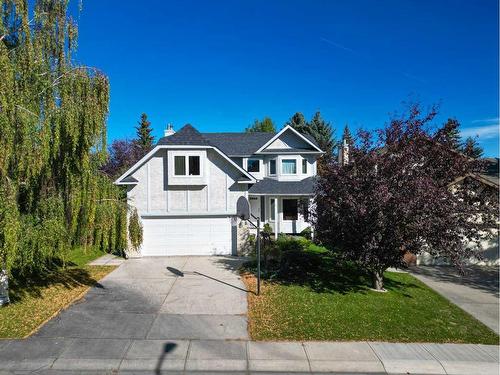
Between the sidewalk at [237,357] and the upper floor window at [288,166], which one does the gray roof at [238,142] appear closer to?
the upper floor window at [288,166]

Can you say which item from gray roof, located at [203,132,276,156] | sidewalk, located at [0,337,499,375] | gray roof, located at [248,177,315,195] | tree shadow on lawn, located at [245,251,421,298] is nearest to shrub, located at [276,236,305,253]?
tree shadow on lawn, located at [245,251,421,298]

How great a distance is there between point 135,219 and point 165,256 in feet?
7.84

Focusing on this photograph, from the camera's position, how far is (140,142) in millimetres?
46125

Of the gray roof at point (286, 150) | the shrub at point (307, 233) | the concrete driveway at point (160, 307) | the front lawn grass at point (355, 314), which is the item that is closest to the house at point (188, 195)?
the concrete driveway at point (160, 307)

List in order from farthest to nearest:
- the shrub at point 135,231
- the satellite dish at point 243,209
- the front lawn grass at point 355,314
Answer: the shrub at point 135,231 < the satellite dish at point 243,209 < the front lawn grass at point 355,314

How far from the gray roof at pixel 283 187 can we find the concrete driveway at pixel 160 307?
30.4 feet

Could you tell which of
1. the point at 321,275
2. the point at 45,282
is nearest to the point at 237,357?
the point at 321,275

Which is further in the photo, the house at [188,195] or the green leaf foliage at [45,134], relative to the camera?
the house at [188,195]

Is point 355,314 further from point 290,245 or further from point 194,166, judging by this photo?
point 194,166

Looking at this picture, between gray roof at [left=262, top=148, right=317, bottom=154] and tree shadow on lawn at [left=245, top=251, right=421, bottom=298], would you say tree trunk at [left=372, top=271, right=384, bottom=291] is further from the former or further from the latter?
gray roof at [left=262, top=148, right=317, bottom=154]

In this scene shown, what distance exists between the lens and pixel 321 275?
12.8 metres

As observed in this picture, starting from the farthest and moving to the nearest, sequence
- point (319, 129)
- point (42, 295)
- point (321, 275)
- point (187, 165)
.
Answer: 1. point (319, 129)
2. point (187, 165)
3. point (321, 275)
4. point (42, 295)

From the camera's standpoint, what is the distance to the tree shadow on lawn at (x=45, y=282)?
10328 mm

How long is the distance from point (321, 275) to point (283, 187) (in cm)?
1108
